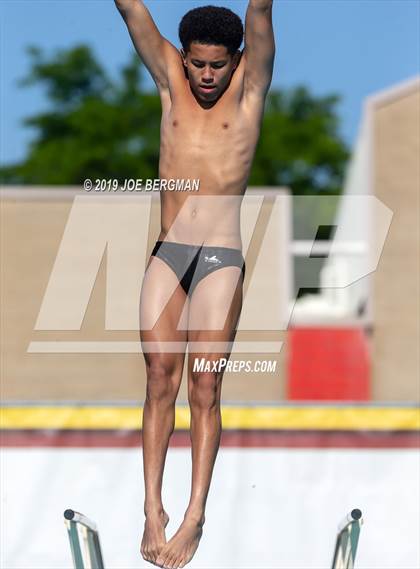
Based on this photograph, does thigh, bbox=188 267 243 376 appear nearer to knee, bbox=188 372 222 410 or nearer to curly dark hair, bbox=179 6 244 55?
knee, bbox=188 372 222 410

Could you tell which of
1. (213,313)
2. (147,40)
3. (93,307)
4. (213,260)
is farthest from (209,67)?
(93,307)

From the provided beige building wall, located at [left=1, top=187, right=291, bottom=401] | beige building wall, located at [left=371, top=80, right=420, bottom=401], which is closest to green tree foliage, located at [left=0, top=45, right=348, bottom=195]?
beige building wall, located at [left=371, top=80, right=420, bottom=401]

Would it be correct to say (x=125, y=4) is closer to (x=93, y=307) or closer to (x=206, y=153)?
(x=206, y=153)

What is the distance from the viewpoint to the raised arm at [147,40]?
3.17m

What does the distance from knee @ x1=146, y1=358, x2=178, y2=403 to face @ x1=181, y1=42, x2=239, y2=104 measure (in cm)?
80

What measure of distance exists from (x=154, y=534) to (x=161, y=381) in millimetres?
459

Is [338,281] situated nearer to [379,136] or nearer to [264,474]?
[264,474]

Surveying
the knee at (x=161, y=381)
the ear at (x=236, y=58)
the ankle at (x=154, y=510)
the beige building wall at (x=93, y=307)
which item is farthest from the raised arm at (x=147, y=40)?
the ankle at (x=154, y=510)

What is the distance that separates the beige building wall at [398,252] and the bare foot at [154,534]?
1.35m

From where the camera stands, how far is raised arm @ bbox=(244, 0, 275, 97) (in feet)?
9.99

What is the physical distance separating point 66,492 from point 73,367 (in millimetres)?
1541

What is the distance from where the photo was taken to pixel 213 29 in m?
3.11

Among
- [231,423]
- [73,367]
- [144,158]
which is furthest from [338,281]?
[144,158]

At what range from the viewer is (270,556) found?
150 inches
